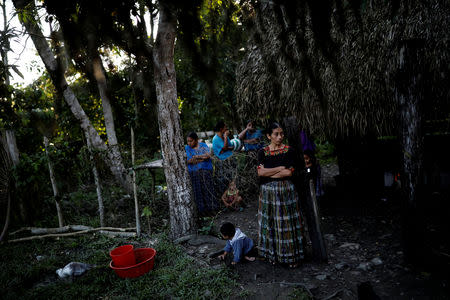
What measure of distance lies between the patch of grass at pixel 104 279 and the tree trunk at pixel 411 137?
2012mm

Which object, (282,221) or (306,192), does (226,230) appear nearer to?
(282,221)

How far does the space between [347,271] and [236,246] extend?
4.34 feet

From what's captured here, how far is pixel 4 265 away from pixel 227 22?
466cm

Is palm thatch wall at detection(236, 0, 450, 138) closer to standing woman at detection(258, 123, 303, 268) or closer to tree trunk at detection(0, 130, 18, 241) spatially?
standing woman at detection(258, 123, 303, 268)

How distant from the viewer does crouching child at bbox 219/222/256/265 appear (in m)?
3.29

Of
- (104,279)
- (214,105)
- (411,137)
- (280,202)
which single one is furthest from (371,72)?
(104,279)

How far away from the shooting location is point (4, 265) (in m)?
3.72

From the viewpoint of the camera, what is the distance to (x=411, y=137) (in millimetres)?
2701

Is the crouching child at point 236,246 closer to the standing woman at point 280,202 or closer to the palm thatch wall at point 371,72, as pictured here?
the standing woman at point 280,202

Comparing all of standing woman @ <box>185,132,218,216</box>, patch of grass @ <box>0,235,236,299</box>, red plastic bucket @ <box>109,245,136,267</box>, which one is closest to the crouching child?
patch of grass @ <box>0,235,236,299</box>

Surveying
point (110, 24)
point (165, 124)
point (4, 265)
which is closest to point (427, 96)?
point (165, 124)

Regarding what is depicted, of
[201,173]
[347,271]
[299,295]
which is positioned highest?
[201,173]

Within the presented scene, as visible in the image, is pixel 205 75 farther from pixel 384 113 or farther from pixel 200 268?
pixel 384 113

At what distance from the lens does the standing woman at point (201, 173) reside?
505cm
